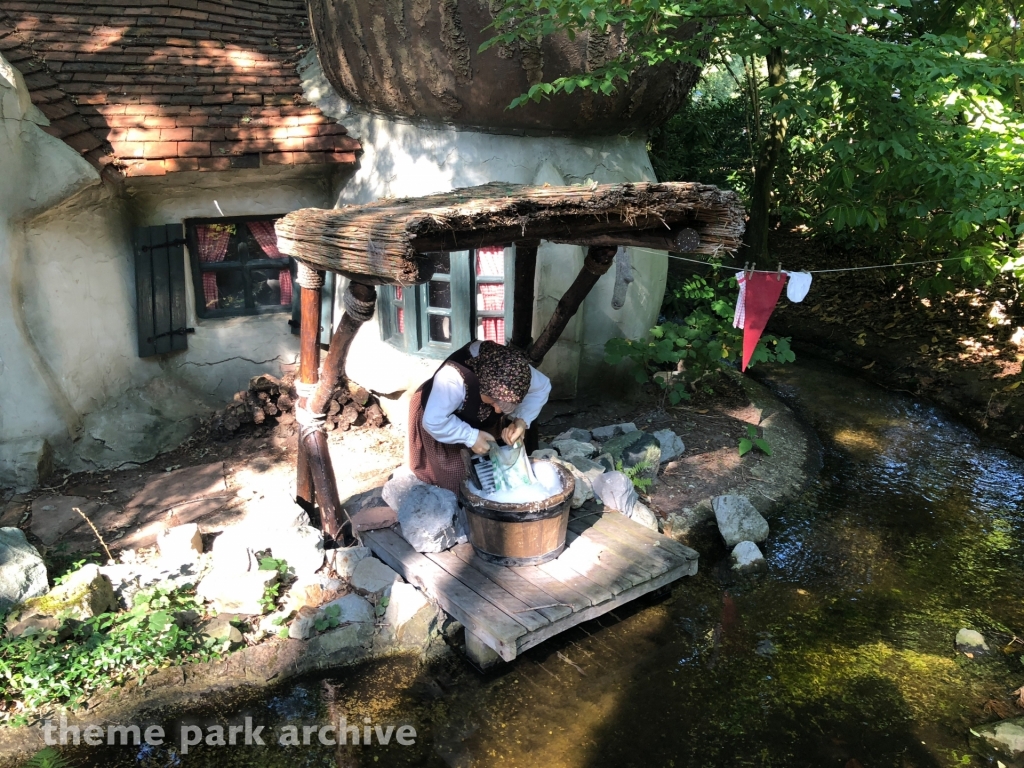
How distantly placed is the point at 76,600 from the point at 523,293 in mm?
3628

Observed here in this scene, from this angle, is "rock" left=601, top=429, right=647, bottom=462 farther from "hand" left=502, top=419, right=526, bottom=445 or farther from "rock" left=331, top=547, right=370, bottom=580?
"rock" left=331, top=547, right=370, bottom=580

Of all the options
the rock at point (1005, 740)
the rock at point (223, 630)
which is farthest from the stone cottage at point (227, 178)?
the rock at point (1005, 740)

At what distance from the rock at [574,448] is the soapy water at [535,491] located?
4.41 ft

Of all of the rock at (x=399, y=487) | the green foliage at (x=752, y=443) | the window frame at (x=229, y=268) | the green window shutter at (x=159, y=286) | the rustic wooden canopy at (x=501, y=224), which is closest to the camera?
the rustic wooden canopy at (x=501, y=224)

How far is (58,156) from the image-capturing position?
6.27m

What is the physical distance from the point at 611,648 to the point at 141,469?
15.1ft

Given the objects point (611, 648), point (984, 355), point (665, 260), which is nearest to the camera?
point (611, 648)

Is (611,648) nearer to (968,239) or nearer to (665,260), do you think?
(665,260)

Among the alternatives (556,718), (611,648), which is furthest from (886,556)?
(556,718)

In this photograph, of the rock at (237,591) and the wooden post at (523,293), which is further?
the wooden post at (523,293)

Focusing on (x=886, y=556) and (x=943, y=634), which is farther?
(x=886, y=556)

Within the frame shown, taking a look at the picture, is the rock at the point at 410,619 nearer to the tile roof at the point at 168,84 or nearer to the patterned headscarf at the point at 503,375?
the patterned headscarf at the point at 503,375

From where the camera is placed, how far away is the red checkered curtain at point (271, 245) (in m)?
7.95

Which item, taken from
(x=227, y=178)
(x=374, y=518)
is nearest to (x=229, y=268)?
(x=227, y=178)
